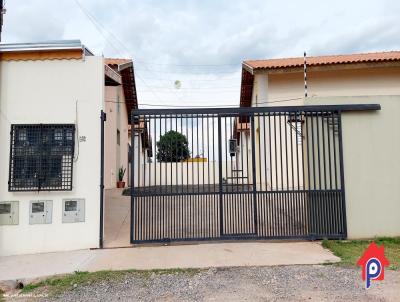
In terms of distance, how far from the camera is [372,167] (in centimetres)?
640

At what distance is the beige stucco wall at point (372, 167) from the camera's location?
20.7 ft

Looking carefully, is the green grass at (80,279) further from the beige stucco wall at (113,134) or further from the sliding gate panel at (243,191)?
the beige stucco wall at (113,134)

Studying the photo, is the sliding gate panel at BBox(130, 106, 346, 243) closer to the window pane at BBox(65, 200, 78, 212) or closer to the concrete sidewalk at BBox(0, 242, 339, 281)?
the concrete sidewalk at BBox(0, 242, 339, 281)

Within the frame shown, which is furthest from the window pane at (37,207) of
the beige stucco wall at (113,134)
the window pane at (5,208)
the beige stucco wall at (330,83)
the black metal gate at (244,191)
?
the beige stucco wall at (330,83)

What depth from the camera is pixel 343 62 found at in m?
12.4

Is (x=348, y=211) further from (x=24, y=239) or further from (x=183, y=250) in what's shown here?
(x=24, y=239)

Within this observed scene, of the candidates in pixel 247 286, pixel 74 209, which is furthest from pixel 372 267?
pixel 74 209

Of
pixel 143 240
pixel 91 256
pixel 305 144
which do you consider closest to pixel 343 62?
pixel 305 144

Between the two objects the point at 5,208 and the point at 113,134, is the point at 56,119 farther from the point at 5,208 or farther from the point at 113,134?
the point at 113,134

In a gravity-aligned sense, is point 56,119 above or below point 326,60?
below

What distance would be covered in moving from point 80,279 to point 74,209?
5.84ft

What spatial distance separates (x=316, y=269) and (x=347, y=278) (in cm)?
46

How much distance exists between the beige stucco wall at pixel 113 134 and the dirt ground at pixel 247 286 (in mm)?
10338

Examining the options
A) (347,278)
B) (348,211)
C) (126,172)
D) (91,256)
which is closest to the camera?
(347,278)
